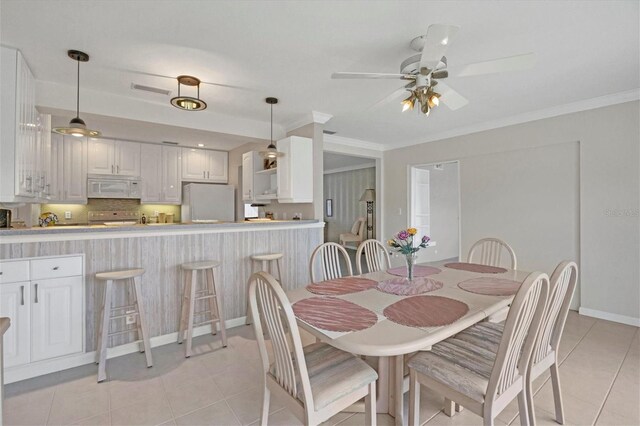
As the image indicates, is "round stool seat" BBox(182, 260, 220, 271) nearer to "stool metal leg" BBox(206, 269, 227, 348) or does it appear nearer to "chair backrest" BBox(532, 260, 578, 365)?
"stool metal leg" BBox(206, 269, 227, 348)

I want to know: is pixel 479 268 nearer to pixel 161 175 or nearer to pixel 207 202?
pixel 207 202

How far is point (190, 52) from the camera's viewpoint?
2318mm

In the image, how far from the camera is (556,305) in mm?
1497

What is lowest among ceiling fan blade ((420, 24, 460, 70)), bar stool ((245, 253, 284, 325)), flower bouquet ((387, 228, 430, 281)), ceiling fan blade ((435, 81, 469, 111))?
bar stool ((245, 253, 284, 325))

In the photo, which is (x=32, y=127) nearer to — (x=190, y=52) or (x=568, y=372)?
(x=190, y=52)

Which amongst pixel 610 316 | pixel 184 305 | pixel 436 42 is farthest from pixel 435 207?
pixel 184 305

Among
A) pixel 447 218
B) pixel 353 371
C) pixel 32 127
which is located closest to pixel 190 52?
pixel 32 127

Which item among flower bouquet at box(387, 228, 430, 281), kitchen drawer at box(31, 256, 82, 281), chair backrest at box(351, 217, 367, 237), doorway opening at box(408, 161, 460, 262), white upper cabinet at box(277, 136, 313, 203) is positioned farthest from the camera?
chair backrest at box(351, 217, 367, 237)

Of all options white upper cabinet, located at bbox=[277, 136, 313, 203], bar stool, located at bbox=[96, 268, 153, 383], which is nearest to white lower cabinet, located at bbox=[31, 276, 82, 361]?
bar stool, located at bbox=[96, 268, 153, 383]

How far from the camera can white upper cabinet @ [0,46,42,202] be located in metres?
2.17

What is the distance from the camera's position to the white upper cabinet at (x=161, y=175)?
5.06 metres

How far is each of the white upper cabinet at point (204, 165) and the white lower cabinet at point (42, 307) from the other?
129 inches

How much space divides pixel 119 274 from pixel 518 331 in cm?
259

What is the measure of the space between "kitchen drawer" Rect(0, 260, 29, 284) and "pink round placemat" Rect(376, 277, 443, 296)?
2518 mm
